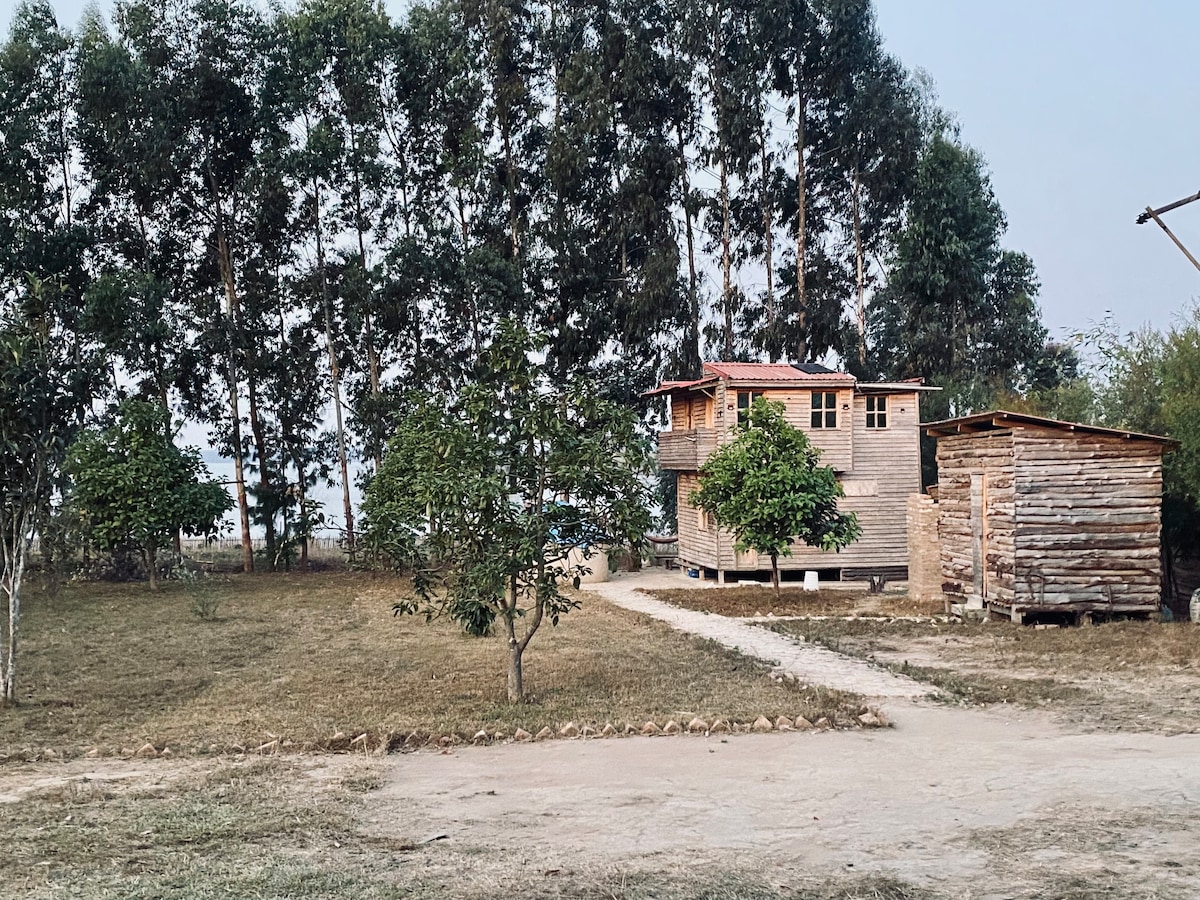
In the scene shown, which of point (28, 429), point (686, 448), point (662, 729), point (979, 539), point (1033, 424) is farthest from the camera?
point (686, 448)

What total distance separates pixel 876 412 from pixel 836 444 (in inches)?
59.2

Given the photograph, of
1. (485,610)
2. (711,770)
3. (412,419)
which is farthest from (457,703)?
(412,419)

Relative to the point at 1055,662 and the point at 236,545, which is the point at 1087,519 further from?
the point at 236,545

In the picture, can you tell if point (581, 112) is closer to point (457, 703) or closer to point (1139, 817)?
point (457, 703)

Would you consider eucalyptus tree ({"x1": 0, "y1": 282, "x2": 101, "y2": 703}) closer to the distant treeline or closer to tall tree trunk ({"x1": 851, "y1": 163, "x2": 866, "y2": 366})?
the distant treeline

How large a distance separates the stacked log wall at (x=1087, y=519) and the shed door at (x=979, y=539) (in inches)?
45.9

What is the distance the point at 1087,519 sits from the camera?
19344 mm

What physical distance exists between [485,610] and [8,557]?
17.3 feet

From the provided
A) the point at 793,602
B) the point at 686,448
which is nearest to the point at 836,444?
the point at 686,448

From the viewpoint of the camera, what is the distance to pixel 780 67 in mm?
37375

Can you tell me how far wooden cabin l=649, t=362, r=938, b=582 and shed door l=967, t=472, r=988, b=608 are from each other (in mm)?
8971

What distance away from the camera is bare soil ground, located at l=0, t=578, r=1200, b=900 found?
21.7 ft

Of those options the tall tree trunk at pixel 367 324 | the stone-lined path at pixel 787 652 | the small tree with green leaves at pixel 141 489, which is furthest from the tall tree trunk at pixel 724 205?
the small tree with green leaves at pixel 141 489

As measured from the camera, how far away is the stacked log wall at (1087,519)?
19.2 m
